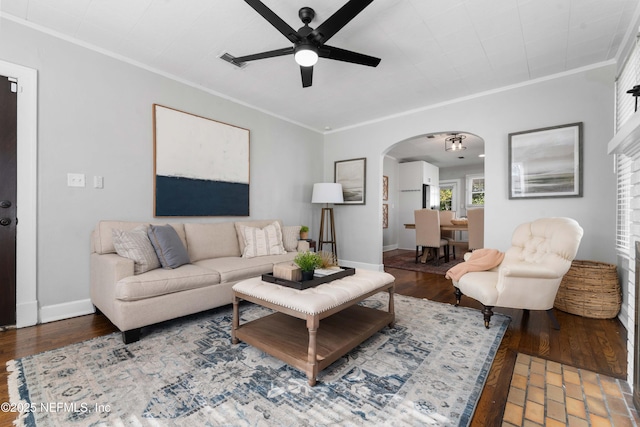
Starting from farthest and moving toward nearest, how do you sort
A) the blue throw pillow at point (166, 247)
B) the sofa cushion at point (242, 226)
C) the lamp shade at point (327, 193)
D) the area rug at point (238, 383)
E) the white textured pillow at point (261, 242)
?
the lamp shade at point (327, 193) → the sofa cushion at point (242, 226) → the white textured pillow at point (261, 242) → the blue throw pillow at point (166, 247) → the area rug at point (238, 383)

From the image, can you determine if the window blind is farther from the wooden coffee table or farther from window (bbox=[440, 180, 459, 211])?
window (bbox=[440, 180, 459, 211])

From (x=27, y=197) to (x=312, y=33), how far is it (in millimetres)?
2681

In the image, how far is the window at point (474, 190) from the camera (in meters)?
8.19

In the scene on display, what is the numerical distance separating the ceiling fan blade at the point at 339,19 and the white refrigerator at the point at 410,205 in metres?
5.97

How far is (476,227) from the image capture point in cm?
470

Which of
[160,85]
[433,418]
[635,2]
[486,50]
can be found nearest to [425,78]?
[486,50]

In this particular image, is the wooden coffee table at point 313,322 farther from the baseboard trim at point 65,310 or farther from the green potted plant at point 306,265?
the baseboard trim at point 65,310

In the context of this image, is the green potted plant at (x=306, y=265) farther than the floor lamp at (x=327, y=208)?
No

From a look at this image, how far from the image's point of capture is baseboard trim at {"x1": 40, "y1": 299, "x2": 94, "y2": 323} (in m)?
2.44

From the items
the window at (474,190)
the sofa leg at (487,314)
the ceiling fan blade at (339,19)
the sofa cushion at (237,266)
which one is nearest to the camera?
the ceiling fan blade at (339,19)

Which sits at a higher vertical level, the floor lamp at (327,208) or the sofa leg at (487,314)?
the floor lamp at (327,208)

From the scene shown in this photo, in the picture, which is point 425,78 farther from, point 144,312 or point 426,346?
point 144,312

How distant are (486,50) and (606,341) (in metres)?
2.66

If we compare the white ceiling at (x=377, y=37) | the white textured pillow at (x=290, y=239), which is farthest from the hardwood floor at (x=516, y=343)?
the white ceiling at (x=377, y=37)
